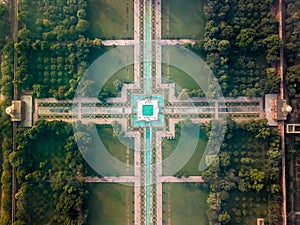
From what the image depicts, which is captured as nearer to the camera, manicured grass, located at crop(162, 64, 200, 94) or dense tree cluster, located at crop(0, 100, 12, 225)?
dense tree cluster, located at crop(0, 100, 12, 225)

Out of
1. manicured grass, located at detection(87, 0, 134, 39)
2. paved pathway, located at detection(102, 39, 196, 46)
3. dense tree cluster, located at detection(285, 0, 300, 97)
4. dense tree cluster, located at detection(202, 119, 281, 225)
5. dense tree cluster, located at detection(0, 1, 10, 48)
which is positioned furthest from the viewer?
manicured grass, located at detection(87, 0, 134, 39)

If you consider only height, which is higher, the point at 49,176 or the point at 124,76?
the point at 124,76

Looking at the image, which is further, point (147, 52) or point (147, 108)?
point (147, 52)

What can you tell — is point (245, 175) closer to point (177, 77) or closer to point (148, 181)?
point (148, 181)

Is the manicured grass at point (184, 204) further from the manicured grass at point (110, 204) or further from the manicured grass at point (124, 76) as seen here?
the manicured grass at point (124, 76)

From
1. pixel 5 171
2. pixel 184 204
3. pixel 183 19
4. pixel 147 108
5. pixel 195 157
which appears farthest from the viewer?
pixel 183 19

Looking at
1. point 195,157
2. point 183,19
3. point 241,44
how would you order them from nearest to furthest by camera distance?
point 241,44, point 195,157, point 183,19

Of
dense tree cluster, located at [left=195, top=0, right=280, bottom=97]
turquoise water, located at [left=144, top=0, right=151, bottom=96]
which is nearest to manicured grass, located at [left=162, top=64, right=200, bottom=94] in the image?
turquoise water, located at [left=144, top=0, right=151, bottom=96]

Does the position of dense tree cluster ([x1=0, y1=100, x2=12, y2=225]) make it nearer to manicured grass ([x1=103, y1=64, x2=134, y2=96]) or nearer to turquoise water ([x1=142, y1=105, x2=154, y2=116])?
manicured grass ([x1=103, y1=64, x2=134, y2=96])

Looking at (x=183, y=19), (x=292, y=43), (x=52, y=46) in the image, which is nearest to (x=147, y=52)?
(x=183, y=19)
